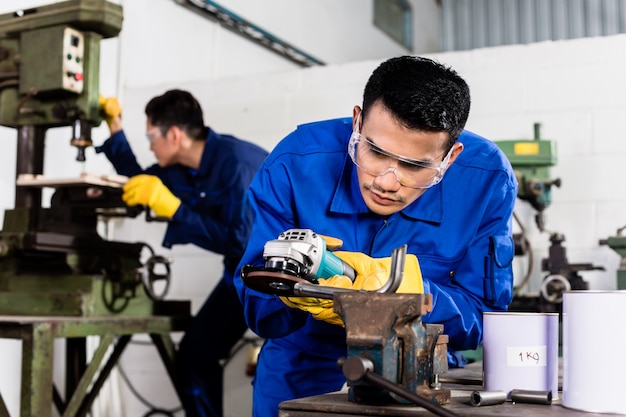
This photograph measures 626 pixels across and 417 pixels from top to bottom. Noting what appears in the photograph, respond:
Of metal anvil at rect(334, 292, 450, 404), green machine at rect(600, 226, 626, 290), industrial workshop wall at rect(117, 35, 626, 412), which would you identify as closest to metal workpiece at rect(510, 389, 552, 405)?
metal anvil at rect(334, 292, 450, 404)

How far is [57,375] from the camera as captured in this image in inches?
114

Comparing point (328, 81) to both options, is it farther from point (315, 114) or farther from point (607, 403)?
point (607, 403)

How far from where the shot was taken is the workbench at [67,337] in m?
1.81

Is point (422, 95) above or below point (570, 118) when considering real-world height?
below

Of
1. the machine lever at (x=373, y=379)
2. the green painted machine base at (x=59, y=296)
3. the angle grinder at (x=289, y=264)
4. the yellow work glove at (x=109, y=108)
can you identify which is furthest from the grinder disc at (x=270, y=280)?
the yellow work glove at (x=109, y=108)

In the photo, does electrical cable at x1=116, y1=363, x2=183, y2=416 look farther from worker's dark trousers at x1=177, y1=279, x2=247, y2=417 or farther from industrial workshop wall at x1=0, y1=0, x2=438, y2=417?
worker's dark trousers at x1=177, y1=279, x2=247, y2=417

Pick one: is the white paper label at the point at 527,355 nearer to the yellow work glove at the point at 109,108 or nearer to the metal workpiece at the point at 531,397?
the metal workpiece at the point at 531,397

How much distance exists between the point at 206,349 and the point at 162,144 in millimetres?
714

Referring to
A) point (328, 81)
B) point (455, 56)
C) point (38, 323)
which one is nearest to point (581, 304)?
point (38, 323)

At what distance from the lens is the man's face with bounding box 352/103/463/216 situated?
1234 mm

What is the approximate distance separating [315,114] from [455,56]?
554 millimetres

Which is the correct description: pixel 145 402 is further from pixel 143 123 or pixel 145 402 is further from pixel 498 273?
pixel 498 273

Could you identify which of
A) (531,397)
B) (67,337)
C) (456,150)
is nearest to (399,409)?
(531,397)

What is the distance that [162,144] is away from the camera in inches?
103
